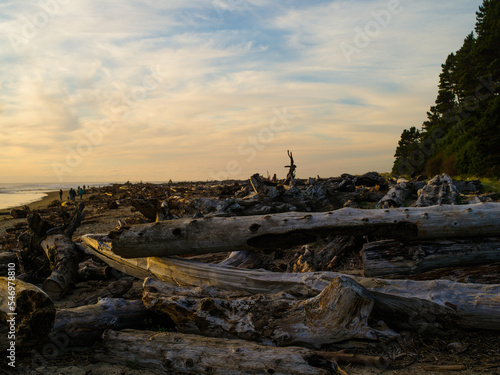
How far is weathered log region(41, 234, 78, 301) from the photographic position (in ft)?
20.8

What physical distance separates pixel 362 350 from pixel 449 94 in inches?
2504

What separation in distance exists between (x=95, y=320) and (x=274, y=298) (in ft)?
7.72

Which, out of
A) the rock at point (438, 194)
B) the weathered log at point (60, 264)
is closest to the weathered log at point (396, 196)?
the rock at point (438, 194)

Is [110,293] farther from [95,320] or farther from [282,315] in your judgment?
[282,315]

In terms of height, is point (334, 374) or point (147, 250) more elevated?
point (147, 250)

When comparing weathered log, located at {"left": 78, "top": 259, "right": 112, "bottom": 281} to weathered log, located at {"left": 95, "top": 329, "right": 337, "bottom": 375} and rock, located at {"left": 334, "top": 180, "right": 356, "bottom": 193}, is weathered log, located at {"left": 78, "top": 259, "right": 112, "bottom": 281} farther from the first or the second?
rock, located at {"left": 334, "top": 180, "right": 356, "bottom": 193}

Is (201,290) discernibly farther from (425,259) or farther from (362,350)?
(425,259)

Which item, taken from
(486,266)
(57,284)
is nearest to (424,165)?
(486,266)

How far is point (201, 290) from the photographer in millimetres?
4883

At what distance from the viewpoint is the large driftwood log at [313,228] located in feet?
18.4

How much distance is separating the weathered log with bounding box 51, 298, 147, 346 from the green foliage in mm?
33302

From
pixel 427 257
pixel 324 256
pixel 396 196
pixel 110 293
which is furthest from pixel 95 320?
pixel 396 196

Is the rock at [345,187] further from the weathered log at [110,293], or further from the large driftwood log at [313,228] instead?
the weathered log at [110,293]

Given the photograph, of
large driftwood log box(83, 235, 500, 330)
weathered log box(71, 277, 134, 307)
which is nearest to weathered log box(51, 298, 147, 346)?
weathered log box(71, 277, 134, 307)
